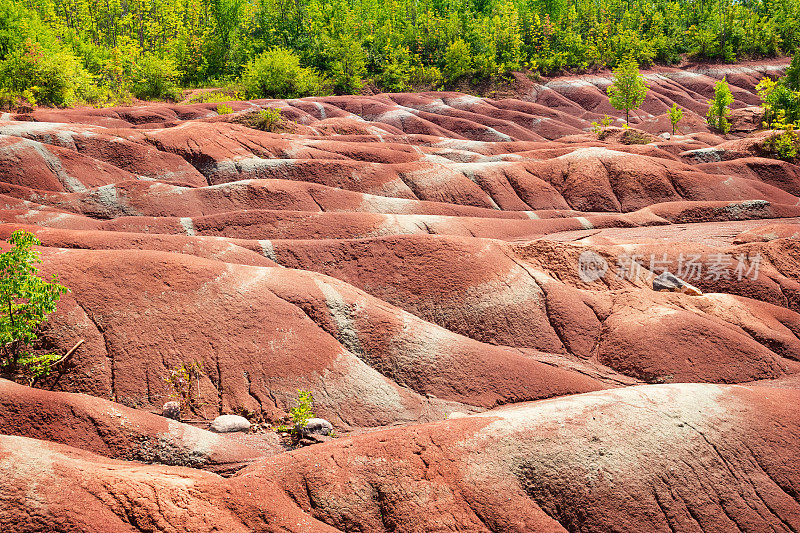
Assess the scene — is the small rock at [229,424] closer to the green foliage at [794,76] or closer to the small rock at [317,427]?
the small rock at [317,427]

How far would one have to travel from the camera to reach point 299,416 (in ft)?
36.6

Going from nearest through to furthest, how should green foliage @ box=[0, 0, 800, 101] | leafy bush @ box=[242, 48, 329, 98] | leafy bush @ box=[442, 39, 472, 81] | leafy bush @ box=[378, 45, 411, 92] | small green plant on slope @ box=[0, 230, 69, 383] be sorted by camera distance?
small green plant on slope @ box=[0, 230, 69, 383] < leafy bush @ box=[242, 48, 329, 98] < green foliage @ box=[0, 0, 800, 101] < leafy bush @ box=[442, 39, 472, 81] < leafy bush @ box=[378, 45, 411, 92]

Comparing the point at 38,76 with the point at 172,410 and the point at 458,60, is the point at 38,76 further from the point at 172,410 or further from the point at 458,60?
the point at 458,60

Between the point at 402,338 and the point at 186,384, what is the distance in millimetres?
4498

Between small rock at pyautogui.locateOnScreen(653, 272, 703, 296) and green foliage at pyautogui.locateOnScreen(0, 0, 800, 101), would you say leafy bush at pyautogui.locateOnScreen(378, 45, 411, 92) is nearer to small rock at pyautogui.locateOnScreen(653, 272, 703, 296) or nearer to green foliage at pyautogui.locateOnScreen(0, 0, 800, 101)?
green foliage at pyautogui.locateOnScreen(0, 0, 800, 101)

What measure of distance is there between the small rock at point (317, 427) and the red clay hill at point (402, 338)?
382mm

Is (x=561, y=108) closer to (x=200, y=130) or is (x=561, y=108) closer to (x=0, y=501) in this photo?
(x=200, y=130)

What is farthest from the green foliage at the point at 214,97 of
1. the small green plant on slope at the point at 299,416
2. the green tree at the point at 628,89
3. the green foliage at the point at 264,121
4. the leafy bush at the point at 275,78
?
the small green plant on slope at the point at 299,416

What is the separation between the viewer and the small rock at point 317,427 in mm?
11005

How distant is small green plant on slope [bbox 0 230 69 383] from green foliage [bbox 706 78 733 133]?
47338 mm

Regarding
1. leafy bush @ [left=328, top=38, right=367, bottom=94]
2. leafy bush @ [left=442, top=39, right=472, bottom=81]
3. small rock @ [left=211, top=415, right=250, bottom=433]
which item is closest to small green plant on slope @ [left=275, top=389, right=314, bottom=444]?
small rock @ [left=211, top=415, right=250, bottom=433]

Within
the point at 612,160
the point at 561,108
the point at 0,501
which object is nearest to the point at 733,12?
the point at 561,108

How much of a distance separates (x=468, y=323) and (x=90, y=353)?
333 inches

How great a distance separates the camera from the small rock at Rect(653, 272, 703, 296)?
16.9 metres
